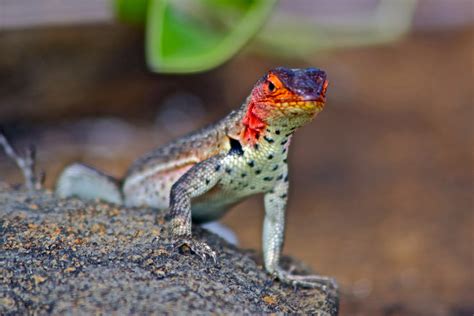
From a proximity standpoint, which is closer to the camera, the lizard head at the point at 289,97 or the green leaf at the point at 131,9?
the lizard head at the point at 289,97

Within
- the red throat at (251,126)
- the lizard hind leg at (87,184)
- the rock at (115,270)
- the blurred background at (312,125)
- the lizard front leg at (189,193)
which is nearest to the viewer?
the rock at (115,270)

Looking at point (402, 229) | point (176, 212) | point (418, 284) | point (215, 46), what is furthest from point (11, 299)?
point (402, 229)

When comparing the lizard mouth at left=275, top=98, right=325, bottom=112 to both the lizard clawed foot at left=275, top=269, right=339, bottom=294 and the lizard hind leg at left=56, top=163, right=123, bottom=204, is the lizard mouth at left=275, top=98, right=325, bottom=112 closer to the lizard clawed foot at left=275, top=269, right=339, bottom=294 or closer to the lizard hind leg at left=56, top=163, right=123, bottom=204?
the lizard clawed foot at left=275, top=269, right=339, bottom=294

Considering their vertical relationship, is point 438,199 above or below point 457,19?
below

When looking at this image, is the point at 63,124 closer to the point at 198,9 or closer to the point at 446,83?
the point at 198,9

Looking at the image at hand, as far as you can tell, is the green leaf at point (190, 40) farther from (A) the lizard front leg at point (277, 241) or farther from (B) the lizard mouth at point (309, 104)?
(B) the lizard mouth at point (309, 104)

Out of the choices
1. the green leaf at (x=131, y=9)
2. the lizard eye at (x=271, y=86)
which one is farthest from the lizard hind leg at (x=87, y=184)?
the green leaf at (x=131, y=9)
